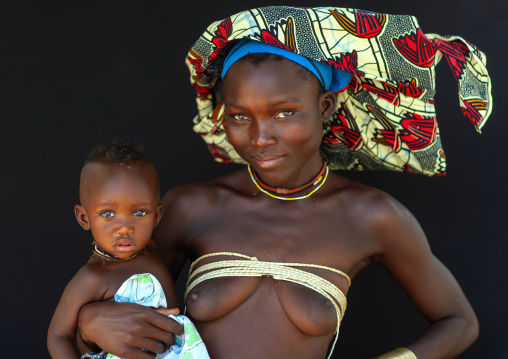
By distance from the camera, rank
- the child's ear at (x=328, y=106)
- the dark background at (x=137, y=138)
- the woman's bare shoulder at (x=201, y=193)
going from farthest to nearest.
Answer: the dark background at (x=137, y=138) < the woman's bare shoulder at (x=201, y=193) < the child's ear at (x=328, y=106)

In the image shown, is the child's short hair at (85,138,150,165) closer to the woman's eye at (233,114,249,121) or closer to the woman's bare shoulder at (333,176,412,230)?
the woman's eye at (233,114,249,121)

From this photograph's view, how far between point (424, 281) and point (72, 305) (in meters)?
1.18

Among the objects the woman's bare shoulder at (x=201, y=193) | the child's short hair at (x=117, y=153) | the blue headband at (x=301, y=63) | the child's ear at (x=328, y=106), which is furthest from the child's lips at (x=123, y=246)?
the child's ear at (x=328, y=106)

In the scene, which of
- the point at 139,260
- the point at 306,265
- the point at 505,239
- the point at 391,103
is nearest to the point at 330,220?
the point at 306,265

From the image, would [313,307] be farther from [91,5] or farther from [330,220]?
[91,5]

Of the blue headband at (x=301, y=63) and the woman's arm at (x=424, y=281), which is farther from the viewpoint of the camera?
the woman's arm at (x=424, y=281)

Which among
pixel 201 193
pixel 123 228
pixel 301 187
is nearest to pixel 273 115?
pixel 301 187

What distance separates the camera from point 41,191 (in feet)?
10.8

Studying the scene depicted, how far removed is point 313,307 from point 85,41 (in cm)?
171

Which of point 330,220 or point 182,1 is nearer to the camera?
point 330,220

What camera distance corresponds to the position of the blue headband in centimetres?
223

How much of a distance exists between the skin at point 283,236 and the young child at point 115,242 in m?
0.07

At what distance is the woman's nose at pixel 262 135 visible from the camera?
2199 mm

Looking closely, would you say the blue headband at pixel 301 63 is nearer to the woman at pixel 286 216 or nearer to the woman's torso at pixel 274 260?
the woman at pixel 286 216
